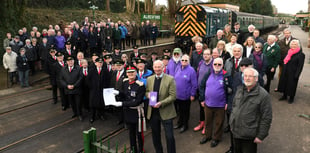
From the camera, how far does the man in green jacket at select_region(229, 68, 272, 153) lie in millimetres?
3283

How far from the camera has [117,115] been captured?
703cm

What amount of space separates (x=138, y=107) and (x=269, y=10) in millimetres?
92667

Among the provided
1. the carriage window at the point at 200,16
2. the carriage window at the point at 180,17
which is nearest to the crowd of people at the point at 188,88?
the carriage window at the point at 200,16

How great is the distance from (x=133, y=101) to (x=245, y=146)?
1.89m

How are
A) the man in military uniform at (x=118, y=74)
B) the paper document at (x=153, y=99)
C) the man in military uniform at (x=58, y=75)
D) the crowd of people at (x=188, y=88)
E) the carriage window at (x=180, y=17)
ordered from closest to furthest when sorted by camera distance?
the crowd of people at (x=188, y=88) → the paper document at (x=153, y=99) → the man in military uniform at (x=118, y=74) → the man in military uniform at (x=58, y=75) → the carriage window at (x=180, y=17)

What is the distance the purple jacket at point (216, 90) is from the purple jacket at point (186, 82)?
62 centimetres

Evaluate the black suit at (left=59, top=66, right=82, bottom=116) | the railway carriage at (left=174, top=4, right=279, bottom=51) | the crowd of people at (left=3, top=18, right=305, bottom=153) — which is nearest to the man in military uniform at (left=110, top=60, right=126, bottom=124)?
the crowd of people at (left=3, top=18, right=305, bottom=153)

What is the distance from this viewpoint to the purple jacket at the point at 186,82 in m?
5.40

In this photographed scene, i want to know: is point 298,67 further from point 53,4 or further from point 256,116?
point 53,4

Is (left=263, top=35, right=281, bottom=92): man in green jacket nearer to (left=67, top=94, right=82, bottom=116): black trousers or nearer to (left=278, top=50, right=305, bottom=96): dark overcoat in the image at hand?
(left=278, top=50, right=305, bottom=96): dark overcoat

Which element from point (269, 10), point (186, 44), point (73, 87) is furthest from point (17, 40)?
point (269, 10)

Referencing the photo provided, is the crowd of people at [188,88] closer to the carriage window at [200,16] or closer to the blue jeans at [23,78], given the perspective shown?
the blue jeans at [23,78]

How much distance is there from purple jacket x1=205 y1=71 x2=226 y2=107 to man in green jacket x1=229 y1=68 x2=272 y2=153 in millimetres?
1147

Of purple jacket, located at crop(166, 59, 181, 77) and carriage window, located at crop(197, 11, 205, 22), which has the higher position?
carriage window, located at crop(197, 11, 205, 22)
